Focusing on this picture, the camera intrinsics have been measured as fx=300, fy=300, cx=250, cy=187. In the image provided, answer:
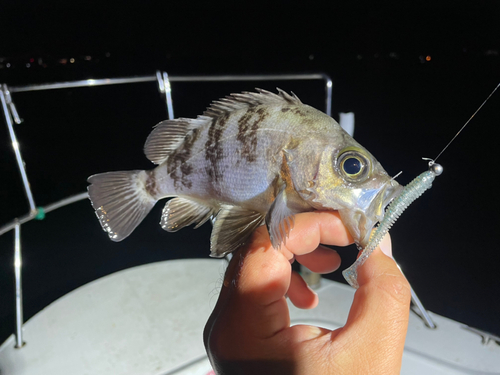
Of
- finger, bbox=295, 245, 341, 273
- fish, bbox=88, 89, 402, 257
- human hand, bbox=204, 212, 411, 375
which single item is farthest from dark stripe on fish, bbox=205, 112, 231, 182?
finger, bbox=295, 245, 341, 273

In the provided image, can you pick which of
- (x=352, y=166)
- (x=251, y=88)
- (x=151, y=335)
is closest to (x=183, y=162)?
(x=352, y=166)

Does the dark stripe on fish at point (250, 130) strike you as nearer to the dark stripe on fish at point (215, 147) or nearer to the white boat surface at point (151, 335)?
the dark stripe on fish at point (215, 147)

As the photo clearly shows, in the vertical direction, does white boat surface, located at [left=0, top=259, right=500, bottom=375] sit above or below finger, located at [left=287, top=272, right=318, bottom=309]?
below

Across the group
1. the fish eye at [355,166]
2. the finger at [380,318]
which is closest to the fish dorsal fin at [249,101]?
the fish eye at [355,166]

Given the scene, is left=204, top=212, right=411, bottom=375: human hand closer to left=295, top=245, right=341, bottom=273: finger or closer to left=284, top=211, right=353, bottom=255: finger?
left=284, top=211, right=353, bottom=255: finger

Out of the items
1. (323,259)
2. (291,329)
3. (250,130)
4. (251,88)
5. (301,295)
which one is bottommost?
(251,88)

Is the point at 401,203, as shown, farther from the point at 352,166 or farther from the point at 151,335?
the point at 151,335
